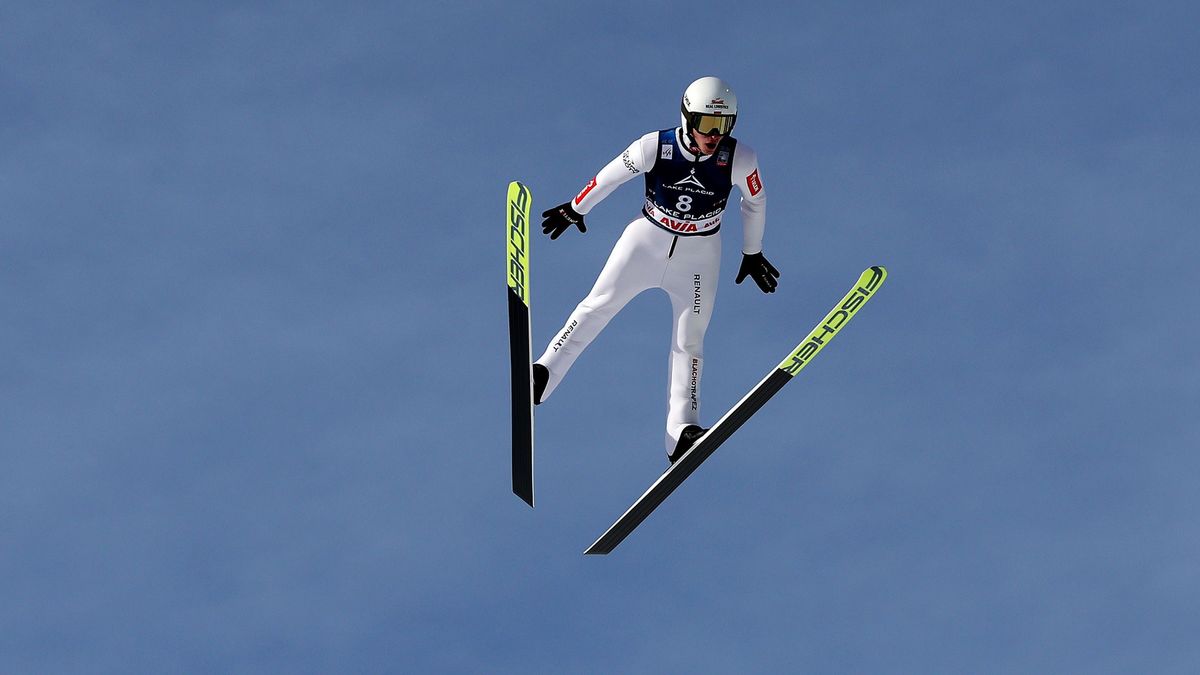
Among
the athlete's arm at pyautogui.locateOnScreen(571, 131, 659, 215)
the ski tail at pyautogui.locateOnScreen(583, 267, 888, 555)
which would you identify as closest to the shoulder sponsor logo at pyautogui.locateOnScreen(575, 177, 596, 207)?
the athlete's arm at pyautogui.locateOnScreen(571, 131, 659, 215)

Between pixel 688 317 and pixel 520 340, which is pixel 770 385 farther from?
pixel 520 340

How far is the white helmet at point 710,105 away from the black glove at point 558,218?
1.69 metres

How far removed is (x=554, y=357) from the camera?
19.9 meters

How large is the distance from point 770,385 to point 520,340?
8.82ft

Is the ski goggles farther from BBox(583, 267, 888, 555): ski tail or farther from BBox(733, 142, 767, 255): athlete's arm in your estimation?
BBox(583, 267, 888, 555): ski tail

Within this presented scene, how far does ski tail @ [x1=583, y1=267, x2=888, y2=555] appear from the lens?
761 inches

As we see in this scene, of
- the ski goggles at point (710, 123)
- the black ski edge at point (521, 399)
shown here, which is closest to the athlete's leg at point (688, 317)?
the ski goggles at point (710, 123)

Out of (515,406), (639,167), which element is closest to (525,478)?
(515,406)

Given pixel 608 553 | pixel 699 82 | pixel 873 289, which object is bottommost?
pixel 608 553

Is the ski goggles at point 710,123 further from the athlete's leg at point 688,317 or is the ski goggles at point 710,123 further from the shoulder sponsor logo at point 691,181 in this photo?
the athlete's leg at point 688,317

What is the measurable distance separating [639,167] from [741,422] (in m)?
2.90

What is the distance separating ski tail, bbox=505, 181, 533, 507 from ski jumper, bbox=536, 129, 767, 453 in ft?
2.45

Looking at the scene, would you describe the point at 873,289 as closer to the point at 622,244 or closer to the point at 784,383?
the point at 784,383

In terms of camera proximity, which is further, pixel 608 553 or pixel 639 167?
pixel 608 553
